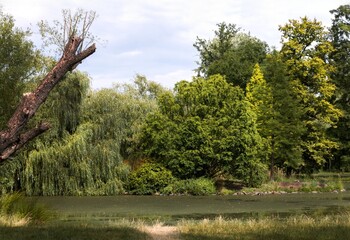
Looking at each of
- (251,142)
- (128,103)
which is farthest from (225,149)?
(128,103)

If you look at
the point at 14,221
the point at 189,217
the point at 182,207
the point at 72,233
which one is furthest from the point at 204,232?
the point at 182,207

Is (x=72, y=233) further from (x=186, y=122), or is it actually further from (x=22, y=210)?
(x=186, y=122)

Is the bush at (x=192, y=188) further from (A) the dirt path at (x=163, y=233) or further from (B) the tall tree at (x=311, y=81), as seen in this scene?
(A) the dirt path at (x=163, y=233)

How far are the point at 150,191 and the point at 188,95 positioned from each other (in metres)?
7.73

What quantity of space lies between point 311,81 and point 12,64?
24.8 meters

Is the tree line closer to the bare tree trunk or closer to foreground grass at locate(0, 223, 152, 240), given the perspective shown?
foreground grass at locate(0, 223, 152, 240)

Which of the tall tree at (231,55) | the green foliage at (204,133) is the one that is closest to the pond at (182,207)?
the green foliage at (204,133)

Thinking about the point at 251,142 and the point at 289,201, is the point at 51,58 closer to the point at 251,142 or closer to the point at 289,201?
the point at 251,142

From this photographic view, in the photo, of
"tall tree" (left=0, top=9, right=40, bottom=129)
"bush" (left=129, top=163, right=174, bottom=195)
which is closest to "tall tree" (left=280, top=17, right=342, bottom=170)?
"bush" (left=129, top=163, right=174, bottom=195)

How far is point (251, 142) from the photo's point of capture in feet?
104

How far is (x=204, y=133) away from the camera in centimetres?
3147

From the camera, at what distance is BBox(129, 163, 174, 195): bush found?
2975 cm

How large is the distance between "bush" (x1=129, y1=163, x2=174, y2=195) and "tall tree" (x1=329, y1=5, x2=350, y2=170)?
19257 mm

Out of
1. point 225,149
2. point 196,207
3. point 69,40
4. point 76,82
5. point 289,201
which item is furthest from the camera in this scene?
point 225,149
